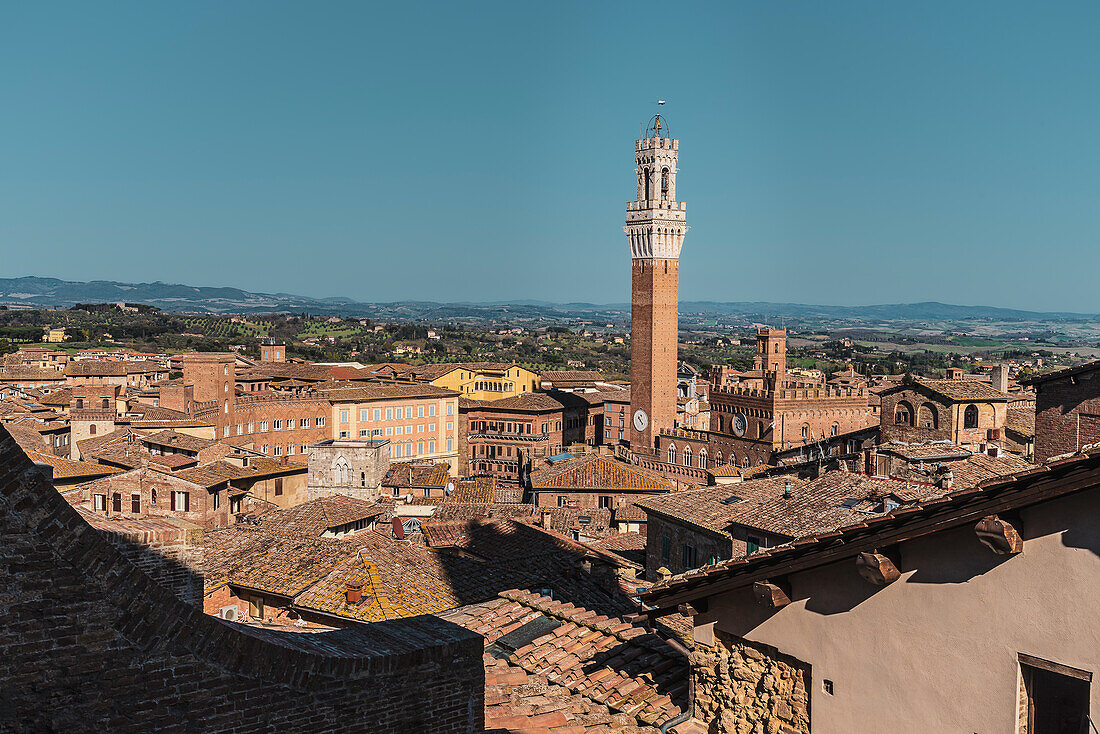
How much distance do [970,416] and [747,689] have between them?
38684 mm

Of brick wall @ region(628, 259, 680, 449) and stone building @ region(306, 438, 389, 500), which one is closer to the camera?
stone building @ region(306, 438, 389, 500)

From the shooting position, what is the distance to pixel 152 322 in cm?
19888

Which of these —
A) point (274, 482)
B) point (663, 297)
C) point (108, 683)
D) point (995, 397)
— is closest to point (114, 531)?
point (108, 683)

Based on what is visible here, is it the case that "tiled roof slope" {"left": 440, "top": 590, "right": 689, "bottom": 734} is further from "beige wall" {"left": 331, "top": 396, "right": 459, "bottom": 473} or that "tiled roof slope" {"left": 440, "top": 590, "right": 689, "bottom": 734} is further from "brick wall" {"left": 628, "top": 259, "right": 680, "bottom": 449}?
"brick wall" {"left": 628, "top": 259, "right": 680, "bottom": 449}

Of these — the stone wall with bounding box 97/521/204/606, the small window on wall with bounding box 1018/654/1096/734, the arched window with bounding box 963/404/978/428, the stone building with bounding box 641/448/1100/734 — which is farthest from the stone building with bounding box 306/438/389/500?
the small window on wall with bounding box 1018/654/1096/734

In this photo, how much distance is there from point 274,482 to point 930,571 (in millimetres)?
42177

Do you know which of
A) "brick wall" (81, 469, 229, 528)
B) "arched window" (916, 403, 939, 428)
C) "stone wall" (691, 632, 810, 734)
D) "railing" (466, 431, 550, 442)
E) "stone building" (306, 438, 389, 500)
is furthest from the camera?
"railing" (466, 431, 550, 442)

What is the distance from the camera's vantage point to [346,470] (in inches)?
1853

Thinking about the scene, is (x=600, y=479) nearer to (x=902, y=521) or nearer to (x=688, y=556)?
(x=688, y=556)

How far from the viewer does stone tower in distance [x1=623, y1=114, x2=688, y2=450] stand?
276ft

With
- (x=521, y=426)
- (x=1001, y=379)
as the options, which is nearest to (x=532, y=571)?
(x=1001, y=379)

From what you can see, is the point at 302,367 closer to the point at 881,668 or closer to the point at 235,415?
the point at 235,415

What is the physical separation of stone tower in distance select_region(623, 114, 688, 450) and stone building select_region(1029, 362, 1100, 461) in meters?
62.7

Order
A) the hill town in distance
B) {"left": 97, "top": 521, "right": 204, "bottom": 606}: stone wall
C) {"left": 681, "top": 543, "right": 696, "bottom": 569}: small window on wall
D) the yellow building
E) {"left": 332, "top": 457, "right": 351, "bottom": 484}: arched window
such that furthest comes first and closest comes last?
the yellow building < {"left": 332, "top": 457, "right": 351, "bottom": 484}: arched window < {"left": 681, "top": 543, "right": 696, "bottom": 569}: small window on wall < {"left": 97, "top": 521, "right": 204, "bottom": 606}: stone wall < the hill town in distance
